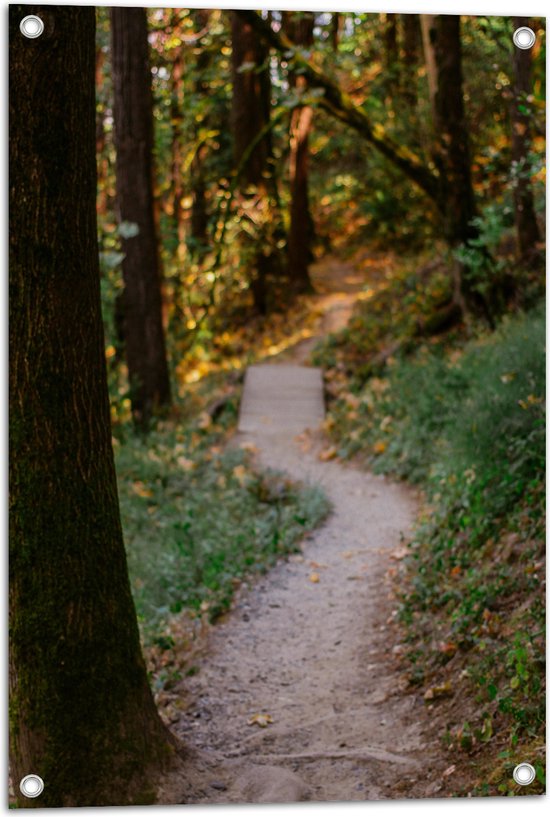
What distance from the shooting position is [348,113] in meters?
7.11

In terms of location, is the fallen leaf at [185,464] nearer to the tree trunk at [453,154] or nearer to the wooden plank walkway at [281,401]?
the wooden plank walkway at [281,401]

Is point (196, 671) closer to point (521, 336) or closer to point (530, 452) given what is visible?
point (530, 452)

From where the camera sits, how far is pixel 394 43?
801cm

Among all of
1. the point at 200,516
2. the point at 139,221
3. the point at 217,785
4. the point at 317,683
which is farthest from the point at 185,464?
the point at 217,785

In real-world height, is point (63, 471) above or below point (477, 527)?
above

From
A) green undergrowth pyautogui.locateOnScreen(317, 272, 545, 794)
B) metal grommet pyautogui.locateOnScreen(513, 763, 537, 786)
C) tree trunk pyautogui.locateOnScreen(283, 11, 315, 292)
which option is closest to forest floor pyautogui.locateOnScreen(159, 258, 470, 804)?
green undergrowth pyautogui.locateOnScreen(317, 272, 545, 794)

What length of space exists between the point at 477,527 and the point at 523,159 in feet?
6.82

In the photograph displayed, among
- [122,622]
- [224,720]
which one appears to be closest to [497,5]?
[122,622]

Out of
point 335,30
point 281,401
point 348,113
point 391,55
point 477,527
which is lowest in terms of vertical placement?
point 477,527

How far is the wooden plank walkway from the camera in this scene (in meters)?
7.71

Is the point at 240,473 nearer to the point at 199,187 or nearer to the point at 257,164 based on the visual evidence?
the point at 257,164

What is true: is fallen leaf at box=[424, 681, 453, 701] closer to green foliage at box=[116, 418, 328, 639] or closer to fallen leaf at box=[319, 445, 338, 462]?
green foliage at box=[116, 418, 328, 639]

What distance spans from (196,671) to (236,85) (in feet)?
30.4

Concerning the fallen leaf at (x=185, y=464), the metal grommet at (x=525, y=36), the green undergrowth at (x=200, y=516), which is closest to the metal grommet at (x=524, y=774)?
the green undergrowth at (x=200, y=516)
